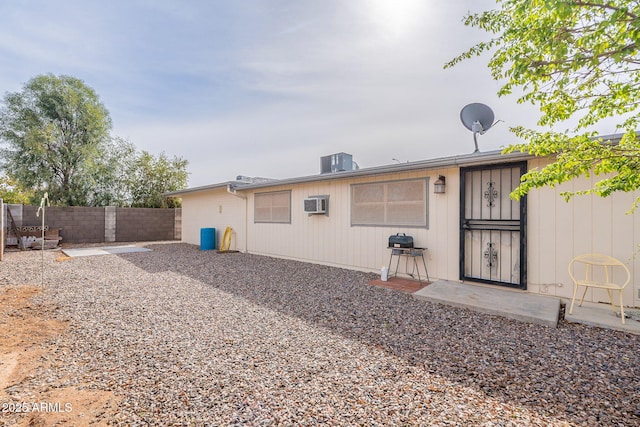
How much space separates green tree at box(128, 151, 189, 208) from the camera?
14953 millimetres

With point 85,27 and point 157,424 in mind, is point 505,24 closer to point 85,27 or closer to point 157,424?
point 157,424

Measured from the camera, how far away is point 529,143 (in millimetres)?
2721

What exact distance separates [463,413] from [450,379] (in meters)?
0.41

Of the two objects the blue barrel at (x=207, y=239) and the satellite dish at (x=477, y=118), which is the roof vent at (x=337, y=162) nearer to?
the satellite dish at (x=477, y=118)

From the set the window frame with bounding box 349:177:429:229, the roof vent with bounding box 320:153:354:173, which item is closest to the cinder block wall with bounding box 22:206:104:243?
the roof vent with bounding box 320:153:354:173

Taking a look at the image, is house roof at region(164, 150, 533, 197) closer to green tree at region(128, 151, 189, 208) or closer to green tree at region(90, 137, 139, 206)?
green tree at region(128, 151, 189, 208)

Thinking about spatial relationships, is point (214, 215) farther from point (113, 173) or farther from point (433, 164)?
point (433, 164)

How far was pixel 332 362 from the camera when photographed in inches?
92.6

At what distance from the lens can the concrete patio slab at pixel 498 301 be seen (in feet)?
11.0

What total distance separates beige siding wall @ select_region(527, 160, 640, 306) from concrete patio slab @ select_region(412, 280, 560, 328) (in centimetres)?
37

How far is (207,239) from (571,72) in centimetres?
1002

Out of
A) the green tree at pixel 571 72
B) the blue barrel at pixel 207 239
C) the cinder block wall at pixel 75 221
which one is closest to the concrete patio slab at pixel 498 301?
the green tree at pixel 571 72

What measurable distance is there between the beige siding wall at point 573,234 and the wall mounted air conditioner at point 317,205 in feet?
12.9

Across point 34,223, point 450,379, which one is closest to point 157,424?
point 450,379
